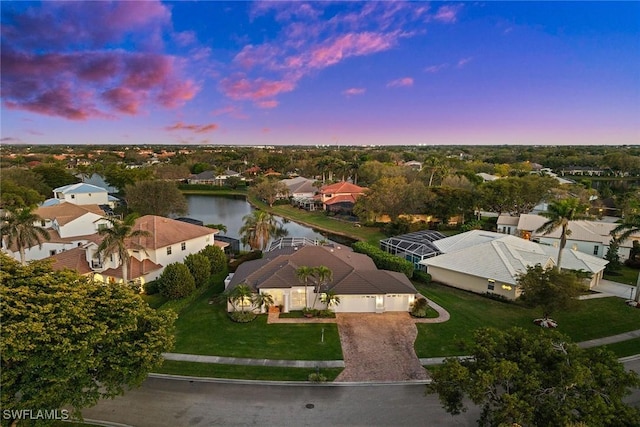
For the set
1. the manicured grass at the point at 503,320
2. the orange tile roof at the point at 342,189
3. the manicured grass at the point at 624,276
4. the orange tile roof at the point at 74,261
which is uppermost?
the orange tile roof at the point at 342,189

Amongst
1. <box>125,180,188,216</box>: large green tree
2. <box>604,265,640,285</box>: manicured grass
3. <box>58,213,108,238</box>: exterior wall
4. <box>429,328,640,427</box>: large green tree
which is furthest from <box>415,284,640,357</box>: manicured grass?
<box>125,180,188,216</box>: large green tree

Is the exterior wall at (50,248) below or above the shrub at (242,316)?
above

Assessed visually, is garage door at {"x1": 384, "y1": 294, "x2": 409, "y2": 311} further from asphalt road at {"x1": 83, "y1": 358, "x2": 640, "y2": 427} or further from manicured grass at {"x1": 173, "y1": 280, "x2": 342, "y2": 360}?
asphalt road at {"x1": 83, "y1": 358, "x2": 640, "y2": 427}

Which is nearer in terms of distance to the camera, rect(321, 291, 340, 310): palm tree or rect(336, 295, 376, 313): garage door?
rect(321, 291, 340, 310): palm tree

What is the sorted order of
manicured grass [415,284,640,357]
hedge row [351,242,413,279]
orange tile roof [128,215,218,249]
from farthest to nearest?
hedge row [351,242,413,279]
orange tile roof [128,215,218,249]
manicured grass [415,284,640,357]

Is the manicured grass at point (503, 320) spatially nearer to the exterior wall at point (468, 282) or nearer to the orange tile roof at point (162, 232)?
the exterior wall at point (468, 282)

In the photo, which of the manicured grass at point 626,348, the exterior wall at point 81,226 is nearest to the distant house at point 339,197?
the exterior wall at point 81,226
